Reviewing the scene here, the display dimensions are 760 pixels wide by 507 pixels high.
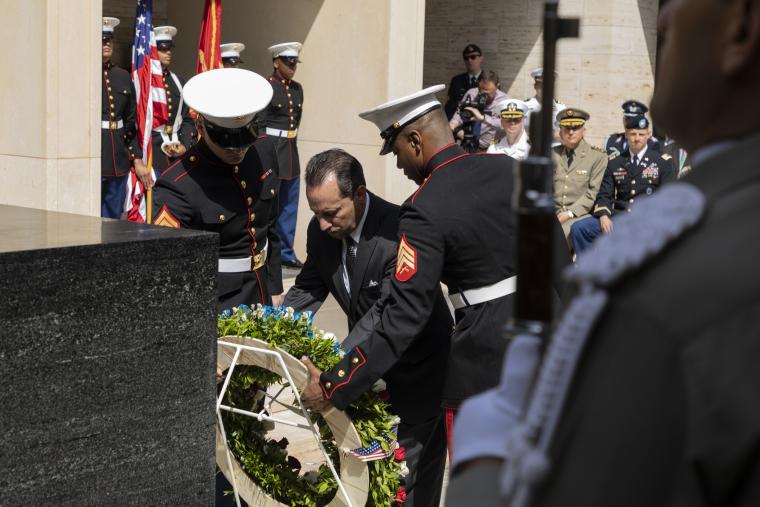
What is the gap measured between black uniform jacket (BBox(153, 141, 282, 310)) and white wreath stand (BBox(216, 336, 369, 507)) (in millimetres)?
914

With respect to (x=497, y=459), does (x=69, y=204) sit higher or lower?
lower

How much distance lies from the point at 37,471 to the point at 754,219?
2316 mm

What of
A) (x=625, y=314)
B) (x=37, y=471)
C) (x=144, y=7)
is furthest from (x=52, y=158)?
(x=625, y=314)

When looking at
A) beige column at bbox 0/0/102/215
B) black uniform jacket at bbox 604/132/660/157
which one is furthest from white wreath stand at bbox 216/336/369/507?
black uniform jacket at bbox 604/132/660/157

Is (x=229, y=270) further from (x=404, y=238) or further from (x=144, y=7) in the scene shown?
(x=144, y=7)

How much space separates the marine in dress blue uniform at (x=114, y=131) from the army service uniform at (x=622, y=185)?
4.05m

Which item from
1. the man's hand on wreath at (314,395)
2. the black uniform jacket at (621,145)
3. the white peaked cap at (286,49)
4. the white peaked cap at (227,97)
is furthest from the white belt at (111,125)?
the man's hand on wreath at (314,395)

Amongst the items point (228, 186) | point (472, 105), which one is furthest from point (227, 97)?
point (472, 105)

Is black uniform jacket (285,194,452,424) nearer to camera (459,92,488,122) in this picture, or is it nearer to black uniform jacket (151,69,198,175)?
black uniform jacket (151,69,198,175)

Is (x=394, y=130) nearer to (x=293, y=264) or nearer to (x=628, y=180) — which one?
(x=293, y=264)

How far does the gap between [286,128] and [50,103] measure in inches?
133

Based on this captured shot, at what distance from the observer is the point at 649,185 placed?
9.75m

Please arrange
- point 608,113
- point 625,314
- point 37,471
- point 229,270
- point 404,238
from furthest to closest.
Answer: point 608,113 < point 229,270 < point 404,238 < point 37,471 < point 625,314

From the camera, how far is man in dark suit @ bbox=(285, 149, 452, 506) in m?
3.77
